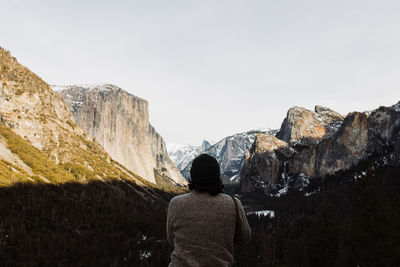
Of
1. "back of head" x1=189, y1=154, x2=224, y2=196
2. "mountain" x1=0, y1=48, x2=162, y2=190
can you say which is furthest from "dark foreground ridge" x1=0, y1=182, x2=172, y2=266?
"back of head" x1=189, y1=154, x2=224, y2=196

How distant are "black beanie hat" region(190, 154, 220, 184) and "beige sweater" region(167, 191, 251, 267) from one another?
262 mm

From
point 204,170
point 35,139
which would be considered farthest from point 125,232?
point 204,170

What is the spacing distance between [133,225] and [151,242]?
8.46 meters

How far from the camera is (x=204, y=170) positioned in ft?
15.2

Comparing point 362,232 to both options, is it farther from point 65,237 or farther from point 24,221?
point 24,221

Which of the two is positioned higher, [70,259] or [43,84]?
[43,84]

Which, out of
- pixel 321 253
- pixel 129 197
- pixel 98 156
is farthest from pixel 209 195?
pixel 98 156

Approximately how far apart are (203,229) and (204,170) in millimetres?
1013

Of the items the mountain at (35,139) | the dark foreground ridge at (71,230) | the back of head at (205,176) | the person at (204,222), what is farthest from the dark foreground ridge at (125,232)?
the back of head at (205,176)

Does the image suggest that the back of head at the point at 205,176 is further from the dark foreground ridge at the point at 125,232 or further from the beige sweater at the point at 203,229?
the dark foreground ridge at the point at 125,232

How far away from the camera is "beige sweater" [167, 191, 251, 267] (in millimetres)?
4188

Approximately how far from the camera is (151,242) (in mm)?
65938

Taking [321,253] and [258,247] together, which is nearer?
[321,253]

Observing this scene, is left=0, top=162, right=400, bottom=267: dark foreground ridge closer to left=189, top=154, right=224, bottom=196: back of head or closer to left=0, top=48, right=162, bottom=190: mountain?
left=0, top=48, right=162, bottom=190: mountain
